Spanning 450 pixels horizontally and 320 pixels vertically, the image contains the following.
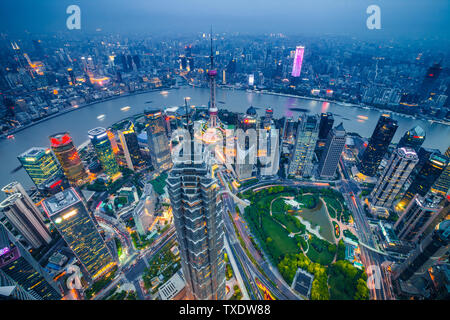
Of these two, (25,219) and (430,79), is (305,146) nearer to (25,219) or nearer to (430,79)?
(25,219)

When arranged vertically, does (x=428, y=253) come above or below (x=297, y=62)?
below

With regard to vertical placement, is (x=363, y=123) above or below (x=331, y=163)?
below

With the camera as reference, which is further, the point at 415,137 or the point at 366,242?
the point at 415,137

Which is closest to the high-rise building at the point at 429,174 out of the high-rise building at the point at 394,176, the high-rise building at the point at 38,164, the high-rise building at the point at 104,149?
the high-rise building at the point at 394,176

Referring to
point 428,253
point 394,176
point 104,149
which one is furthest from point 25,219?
point 394,176

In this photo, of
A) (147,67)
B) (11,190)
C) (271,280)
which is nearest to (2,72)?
(147,67)
